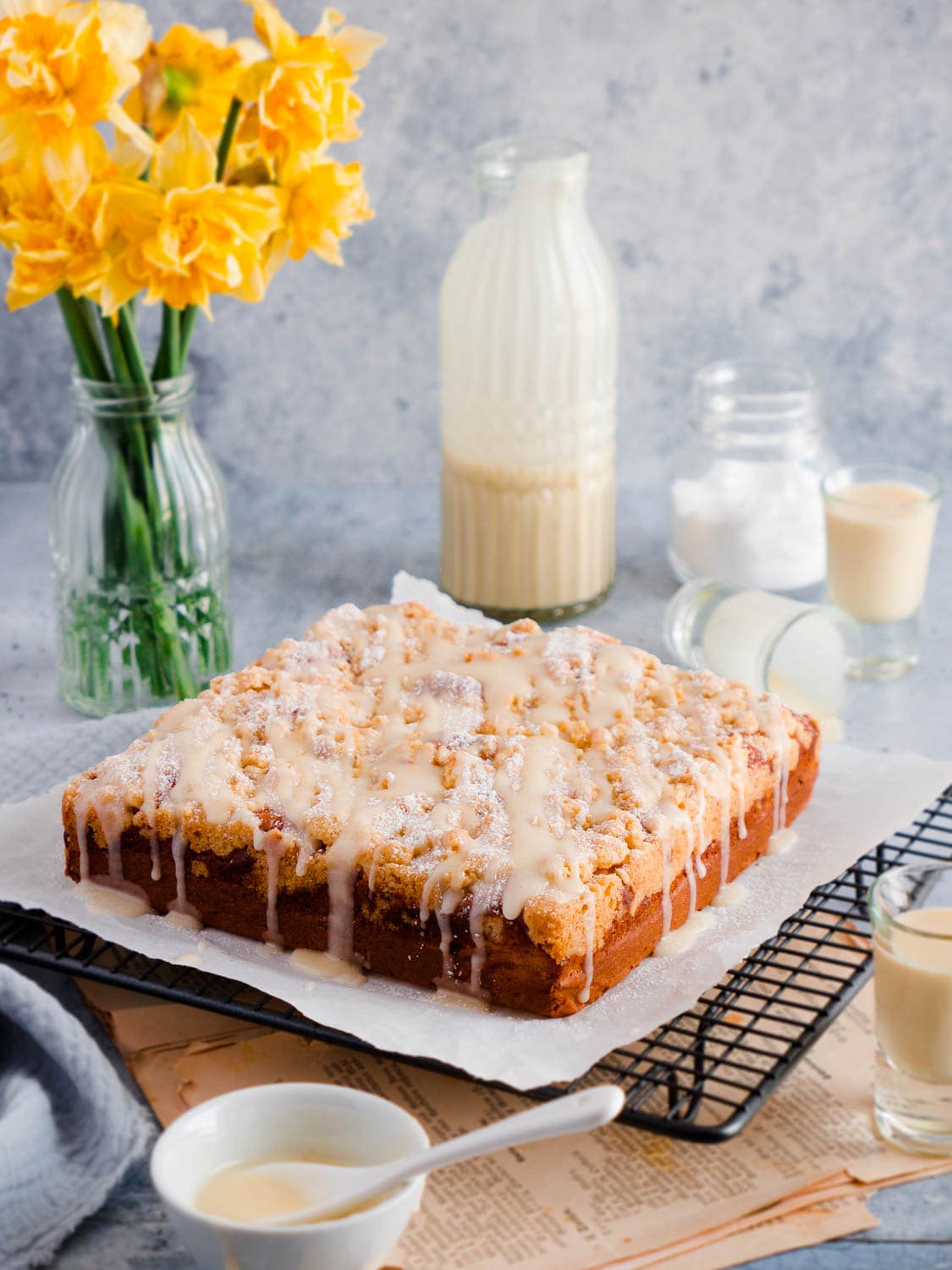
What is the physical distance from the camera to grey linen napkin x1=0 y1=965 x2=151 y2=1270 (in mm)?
1228

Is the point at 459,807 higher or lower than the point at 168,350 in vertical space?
lower

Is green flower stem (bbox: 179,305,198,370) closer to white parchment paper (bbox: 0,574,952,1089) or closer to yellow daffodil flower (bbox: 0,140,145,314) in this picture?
yellow daffodil flower (bbox: 0,140,145,314)

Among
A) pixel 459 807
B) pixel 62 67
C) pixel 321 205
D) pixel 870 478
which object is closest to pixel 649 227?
pixel 870 478

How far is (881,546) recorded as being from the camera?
2.26 m

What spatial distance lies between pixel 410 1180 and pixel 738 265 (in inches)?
75.2

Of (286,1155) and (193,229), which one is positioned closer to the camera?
(286,1155)

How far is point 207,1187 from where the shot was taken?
116 cm

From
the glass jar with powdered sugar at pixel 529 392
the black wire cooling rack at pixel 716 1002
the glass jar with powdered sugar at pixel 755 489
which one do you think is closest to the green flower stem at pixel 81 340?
the glass jar with powdered sugar at pixel 529 392

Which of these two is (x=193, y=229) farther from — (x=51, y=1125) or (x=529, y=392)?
(x=51, y=1125)

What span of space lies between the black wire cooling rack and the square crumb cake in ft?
0.21

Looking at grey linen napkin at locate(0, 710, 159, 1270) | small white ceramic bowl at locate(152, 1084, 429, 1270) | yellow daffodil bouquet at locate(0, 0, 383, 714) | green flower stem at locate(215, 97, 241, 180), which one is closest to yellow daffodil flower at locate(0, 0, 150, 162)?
yellow daffodil bouquet at locate(0, 0, 383, 714)

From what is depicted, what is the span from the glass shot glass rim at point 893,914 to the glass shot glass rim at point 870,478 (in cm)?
100

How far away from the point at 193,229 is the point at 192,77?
0.24m

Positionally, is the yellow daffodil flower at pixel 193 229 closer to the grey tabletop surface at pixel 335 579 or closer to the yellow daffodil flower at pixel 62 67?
the yellow daffodil flower at pixel 62 67
